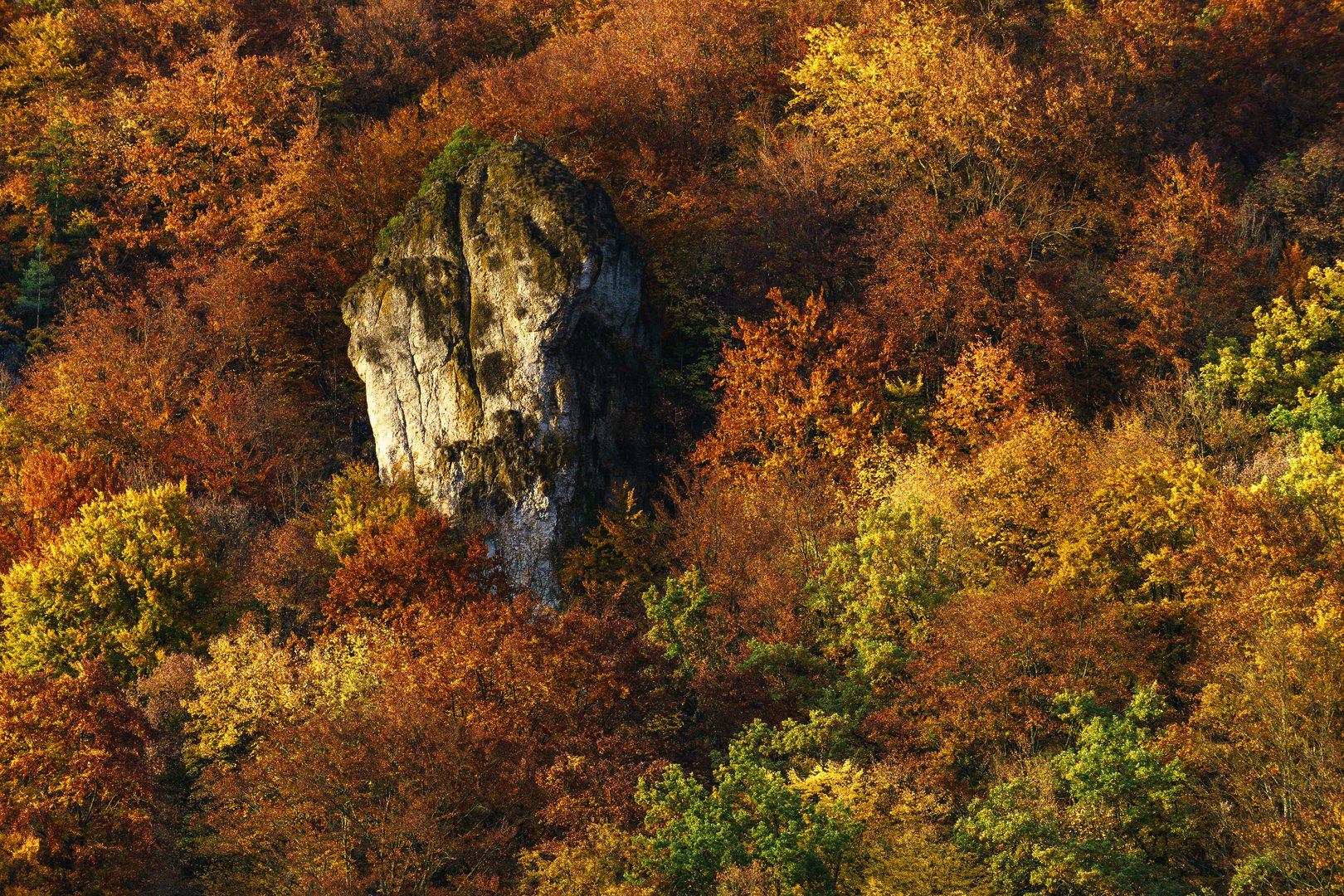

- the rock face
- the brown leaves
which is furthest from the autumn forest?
the rock face

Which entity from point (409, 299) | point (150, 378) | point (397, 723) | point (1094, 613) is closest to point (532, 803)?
point (397, 723)

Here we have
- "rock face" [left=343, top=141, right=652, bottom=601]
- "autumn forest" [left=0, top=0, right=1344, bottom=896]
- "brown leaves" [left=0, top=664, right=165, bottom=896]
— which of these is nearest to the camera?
"brown leaves" [left=0, top=664, right=165, bottom=896]

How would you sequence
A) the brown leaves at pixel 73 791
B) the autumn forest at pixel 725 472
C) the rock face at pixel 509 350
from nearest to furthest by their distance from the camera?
the brown leaves at pixel 73 791 < the autumn forest at pixel 725 472 < the rock face at pixel 509 350

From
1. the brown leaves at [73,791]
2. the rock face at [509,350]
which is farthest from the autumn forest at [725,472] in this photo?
the rock face at [509,350]

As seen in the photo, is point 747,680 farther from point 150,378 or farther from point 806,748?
point 150,378

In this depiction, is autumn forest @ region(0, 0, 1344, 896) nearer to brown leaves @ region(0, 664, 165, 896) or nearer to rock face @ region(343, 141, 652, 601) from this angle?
brown leaves @ region(0, 664, 165, 896)

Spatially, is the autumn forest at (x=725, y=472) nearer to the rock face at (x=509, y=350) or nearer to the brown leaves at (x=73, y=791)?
the brown leaves at (x=73, y=791)

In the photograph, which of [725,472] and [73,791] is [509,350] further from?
[73,791]
